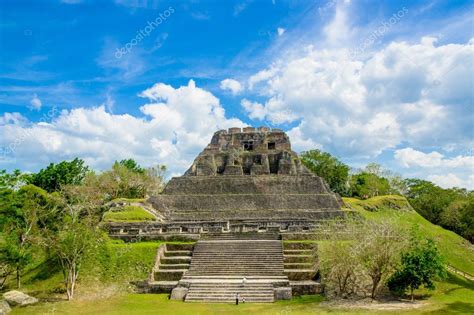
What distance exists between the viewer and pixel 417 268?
1367 centimetres

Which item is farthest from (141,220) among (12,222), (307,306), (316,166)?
(316,166)

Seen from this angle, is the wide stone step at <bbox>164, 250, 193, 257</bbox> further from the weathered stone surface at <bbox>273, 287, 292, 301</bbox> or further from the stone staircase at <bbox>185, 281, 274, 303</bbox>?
the weathered stone surface at <bbox>273, 287, 292, 301</bbox>

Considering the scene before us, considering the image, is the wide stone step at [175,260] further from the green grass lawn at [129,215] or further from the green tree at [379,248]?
the green tree at [379,248]

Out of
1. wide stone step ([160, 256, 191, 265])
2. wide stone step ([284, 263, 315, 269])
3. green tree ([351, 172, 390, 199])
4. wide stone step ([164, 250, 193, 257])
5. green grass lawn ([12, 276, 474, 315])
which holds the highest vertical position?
green tree ([351, 172, 390, 199])

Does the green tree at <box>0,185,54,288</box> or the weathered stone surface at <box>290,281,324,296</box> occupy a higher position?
the green tree at <box>0,185,54,288</box>

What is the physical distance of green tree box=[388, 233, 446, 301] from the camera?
13.6 meters

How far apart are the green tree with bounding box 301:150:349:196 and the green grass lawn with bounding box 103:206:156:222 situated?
1114 inches

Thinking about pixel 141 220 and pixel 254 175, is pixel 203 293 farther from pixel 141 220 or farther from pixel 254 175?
pixel 254 175

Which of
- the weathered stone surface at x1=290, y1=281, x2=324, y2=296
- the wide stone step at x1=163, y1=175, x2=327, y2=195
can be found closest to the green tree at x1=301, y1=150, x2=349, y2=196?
the wide stone step at x1=163, y1=175, x2=327, y2=195

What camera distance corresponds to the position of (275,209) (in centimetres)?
2727

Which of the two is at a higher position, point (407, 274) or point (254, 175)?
point (254, 175)

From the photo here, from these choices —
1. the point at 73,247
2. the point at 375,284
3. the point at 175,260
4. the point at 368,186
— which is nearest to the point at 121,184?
the point at 175,260

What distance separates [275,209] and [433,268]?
14339 millimetres

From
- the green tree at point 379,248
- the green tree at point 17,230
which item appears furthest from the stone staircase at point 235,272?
the green tree at point 17,230
